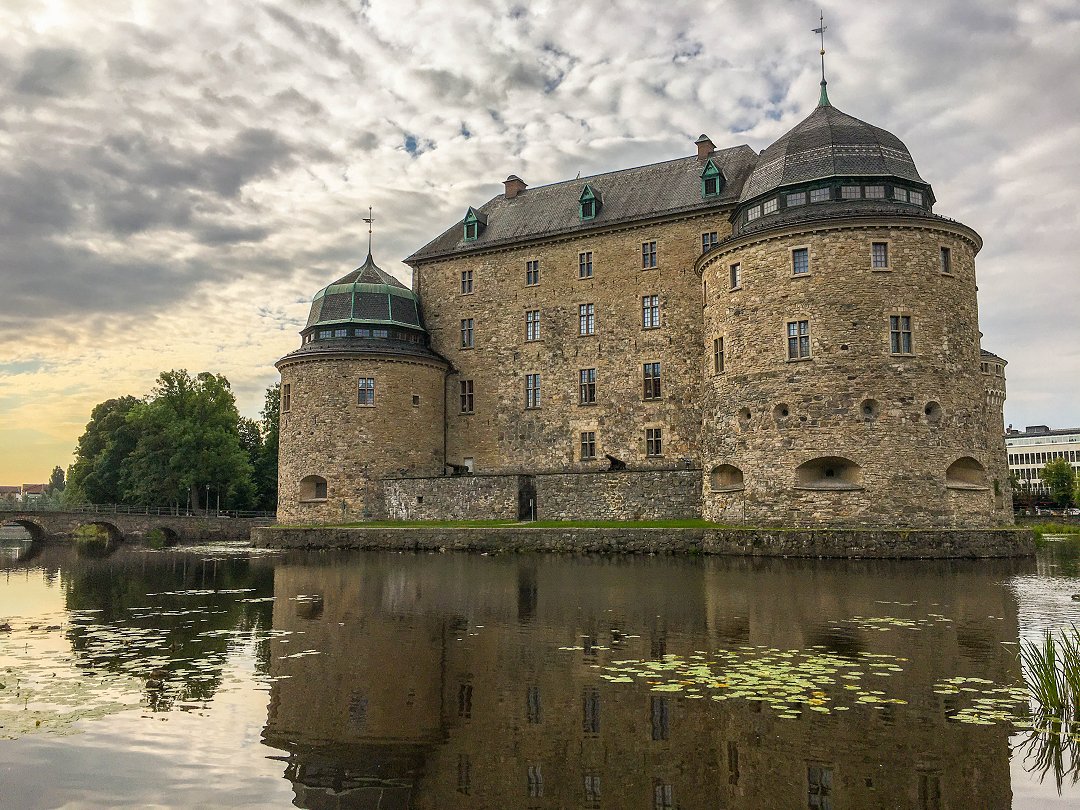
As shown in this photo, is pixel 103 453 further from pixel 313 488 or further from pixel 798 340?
pixel 798 340

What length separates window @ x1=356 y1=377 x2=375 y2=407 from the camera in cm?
3853

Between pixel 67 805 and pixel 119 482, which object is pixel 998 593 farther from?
pixel 119 482

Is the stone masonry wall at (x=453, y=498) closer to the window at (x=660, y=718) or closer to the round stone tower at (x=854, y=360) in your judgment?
the round stone tower at (x=854, y=360)

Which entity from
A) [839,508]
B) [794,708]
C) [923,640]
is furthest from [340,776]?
[839,508]

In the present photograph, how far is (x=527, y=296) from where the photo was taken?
39.6 metres

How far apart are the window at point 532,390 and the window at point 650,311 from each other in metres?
5.67

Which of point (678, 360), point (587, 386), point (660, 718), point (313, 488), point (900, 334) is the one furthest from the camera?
point (313, 488)

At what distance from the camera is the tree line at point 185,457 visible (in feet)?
175

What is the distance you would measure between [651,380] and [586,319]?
4189mm

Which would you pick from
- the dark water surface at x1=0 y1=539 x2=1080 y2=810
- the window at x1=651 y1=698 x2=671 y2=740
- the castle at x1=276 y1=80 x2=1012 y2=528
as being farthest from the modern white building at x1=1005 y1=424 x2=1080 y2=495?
the window at x1=651 y1=698 x2=671 y2=740

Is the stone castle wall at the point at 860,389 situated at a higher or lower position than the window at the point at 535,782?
higher

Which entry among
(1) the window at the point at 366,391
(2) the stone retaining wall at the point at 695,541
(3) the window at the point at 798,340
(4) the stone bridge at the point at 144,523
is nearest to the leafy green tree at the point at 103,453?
(4) the stone bridge at the point at 144,523

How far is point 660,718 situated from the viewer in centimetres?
686

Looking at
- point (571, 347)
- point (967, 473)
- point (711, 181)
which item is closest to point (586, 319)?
point (571, 347)
